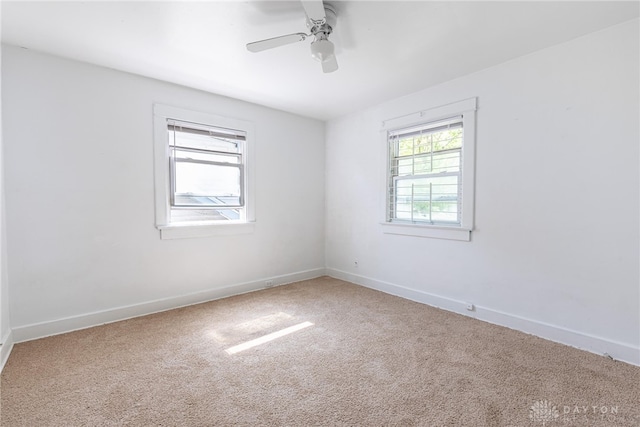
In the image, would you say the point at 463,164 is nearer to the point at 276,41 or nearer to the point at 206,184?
the point at 276,41

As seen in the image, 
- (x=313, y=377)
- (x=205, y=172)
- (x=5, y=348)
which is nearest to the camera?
(x=313, y=377)

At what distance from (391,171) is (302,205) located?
1.40 metres

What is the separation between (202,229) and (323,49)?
2.34 metres

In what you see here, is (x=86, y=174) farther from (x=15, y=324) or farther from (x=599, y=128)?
(x=599, y=128)

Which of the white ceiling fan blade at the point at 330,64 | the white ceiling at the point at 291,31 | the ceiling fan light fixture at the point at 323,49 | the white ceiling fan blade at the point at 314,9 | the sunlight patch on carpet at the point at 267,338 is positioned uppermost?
the white ceiling at the point at 291,31

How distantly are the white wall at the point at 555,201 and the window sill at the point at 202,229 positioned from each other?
7.11ft

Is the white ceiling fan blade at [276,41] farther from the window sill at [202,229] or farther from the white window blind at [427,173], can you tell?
the window sill at [202,229]

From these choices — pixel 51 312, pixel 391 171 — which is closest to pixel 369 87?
pixel 391 171

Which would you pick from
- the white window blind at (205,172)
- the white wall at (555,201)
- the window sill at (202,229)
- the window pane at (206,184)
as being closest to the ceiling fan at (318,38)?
the white wall at (555,201)

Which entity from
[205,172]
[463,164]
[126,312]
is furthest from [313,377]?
[205,172]

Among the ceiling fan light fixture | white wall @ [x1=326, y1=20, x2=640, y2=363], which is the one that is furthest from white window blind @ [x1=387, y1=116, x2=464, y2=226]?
the ceiling fan light fixture

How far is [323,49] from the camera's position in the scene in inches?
79.4

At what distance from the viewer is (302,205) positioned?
4.37 meters

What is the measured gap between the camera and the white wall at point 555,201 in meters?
2.13
